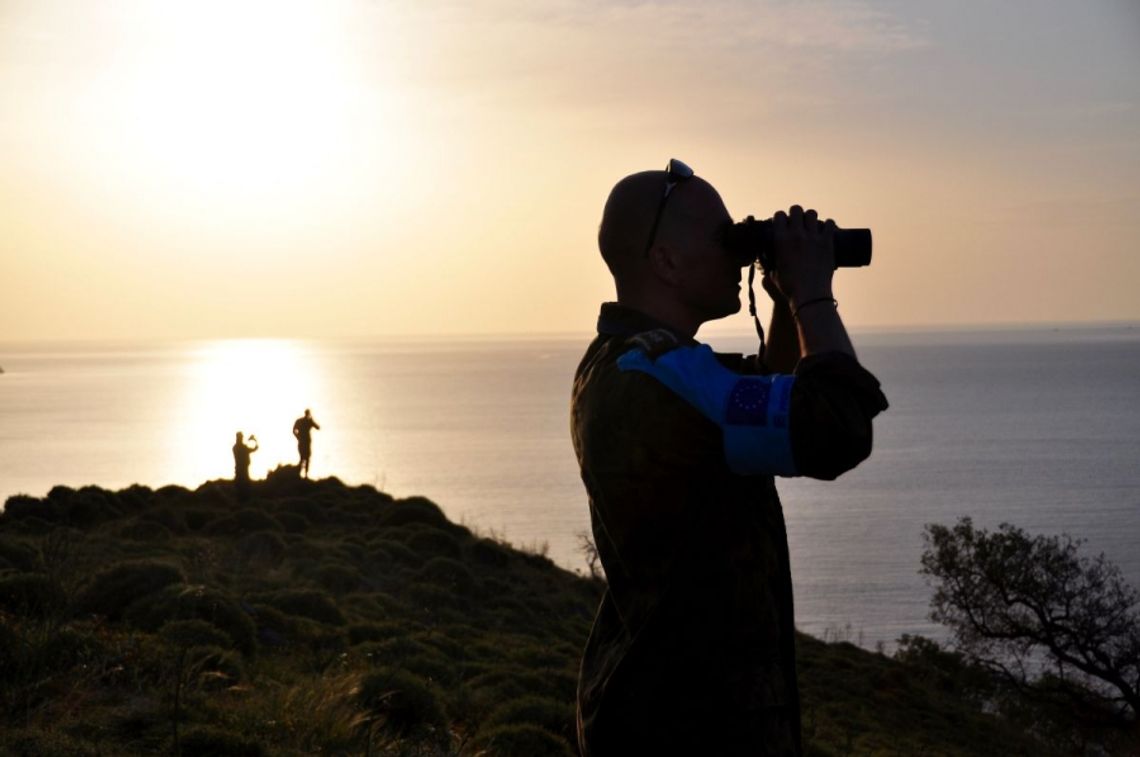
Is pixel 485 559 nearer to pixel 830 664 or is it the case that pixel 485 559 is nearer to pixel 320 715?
pixel 830 664

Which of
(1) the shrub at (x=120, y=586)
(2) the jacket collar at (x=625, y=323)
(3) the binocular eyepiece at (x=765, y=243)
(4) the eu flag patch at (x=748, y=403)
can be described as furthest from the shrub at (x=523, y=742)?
(4) the eu flag patch at (x=748, y=403)

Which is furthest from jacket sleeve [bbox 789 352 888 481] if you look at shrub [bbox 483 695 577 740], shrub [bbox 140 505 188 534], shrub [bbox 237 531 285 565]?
shrub [bbox 140 505 188 534]

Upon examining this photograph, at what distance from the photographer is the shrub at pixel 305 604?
14.3 m

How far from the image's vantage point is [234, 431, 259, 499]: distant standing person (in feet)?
91.6

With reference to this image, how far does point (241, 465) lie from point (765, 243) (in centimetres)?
2659

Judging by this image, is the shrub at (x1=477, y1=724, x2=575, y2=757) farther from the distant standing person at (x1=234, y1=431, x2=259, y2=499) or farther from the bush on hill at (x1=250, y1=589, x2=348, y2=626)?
the distant standing person at (x1=234, y1=431, x2=259, y2=499)

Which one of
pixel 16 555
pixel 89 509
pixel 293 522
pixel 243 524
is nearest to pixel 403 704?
pixel 16 555

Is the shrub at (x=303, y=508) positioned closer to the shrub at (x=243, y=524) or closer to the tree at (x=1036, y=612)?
the shrub at (x=243, y=524)

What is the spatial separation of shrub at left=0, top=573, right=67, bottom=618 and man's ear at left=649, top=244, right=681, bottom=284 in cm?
802

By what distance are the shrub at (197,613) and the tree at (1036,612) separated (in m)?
28.3

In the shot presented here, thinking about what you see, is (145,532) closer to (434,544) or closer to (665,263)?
(434,544)

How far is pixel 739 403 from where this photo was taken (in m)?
2.69

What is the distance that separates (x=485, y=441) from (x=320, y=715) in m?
136

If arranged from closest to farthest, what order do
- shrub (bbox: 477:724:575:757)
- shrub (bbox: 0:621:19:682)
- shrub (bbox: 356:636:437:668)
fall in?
1. shrub (bbox: 0:621:19:682)
2. shrub (bbox: 477:724:575:757)
3. shrub (bbox: 356:636:437:668)
